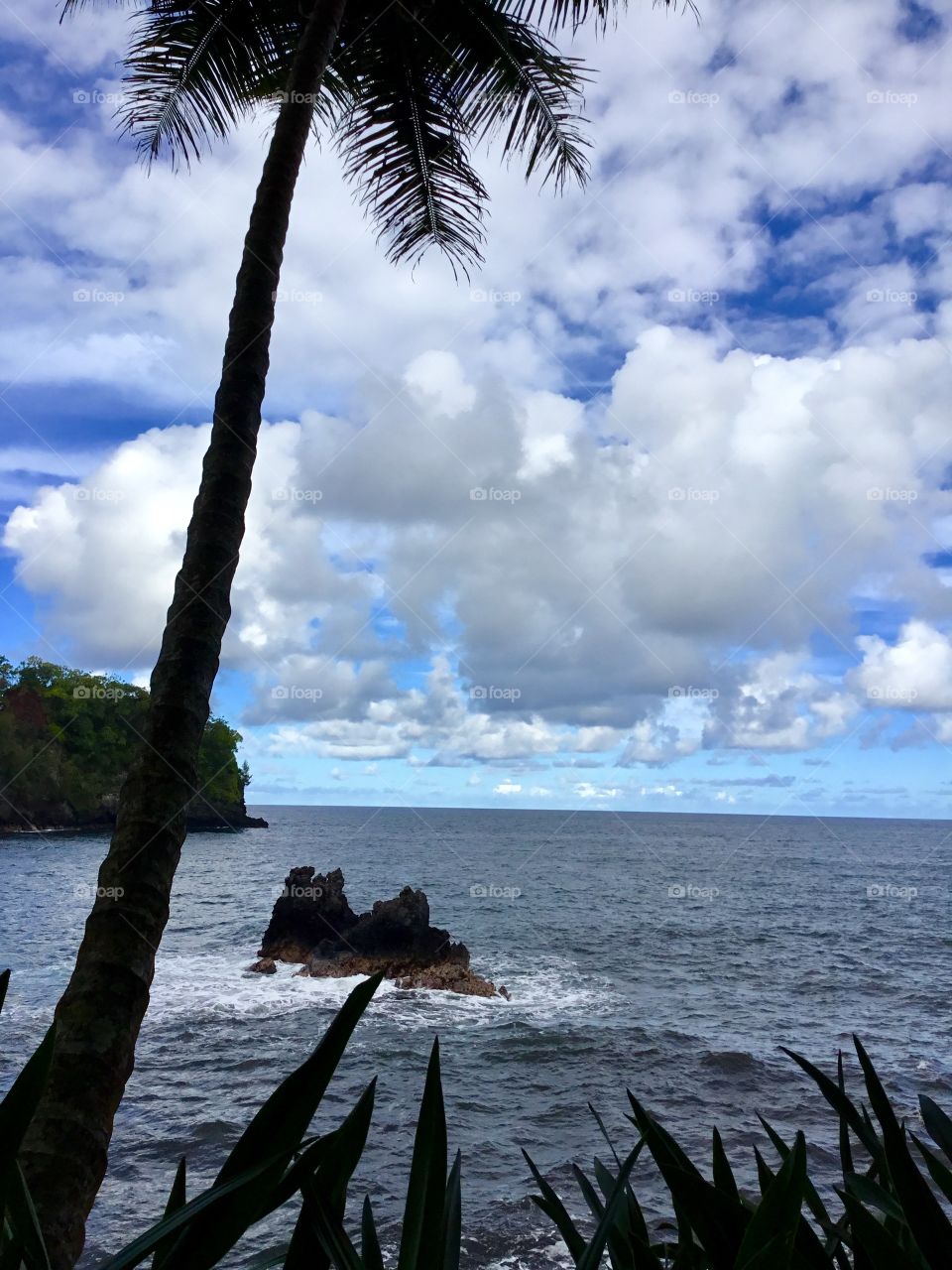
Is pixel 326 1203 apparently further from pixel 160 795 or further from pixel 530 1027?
pixel 530 1027

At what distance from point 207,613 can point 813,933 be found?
147 feet

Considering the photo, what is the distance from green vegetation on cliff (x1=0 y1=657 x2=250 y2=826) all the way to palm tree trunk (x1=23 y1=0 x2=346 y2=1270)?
7462 cm

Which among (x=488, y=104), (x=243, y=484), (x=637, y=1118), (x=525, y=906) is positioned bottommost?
(x=525, y=906)

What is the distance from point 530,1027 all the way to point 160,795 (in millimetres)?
20213

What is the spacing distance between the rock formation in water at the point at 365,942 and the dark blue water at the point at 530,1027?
949 mm

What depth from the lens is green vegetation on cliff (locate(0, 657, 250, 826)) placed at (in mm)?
78375

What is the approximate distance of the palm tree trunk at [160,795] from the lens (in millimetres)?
2490

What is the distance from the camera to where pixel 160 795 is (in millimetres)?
3172

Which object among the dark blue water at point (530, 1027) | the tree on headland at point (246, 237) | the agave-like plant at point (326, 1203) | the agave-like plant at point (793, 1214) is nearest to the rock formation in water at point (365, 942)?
the dark blue water at point (530, 1027)

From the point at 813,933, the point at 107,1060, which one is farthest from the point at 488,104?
the point at 813,933

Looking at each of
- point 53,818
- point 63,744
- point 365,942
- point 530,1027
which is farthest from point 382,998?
point 53,818

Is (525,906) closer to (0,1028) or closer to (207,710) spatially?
(0,1028)

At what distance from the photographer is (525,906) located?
1937 inches

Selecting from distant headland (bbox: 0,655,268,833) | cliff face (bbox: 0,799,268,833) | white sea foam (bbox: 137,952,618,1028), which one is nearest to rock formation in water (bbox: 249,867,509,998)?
white sea foam (bbox: 137,952,618,1028)
